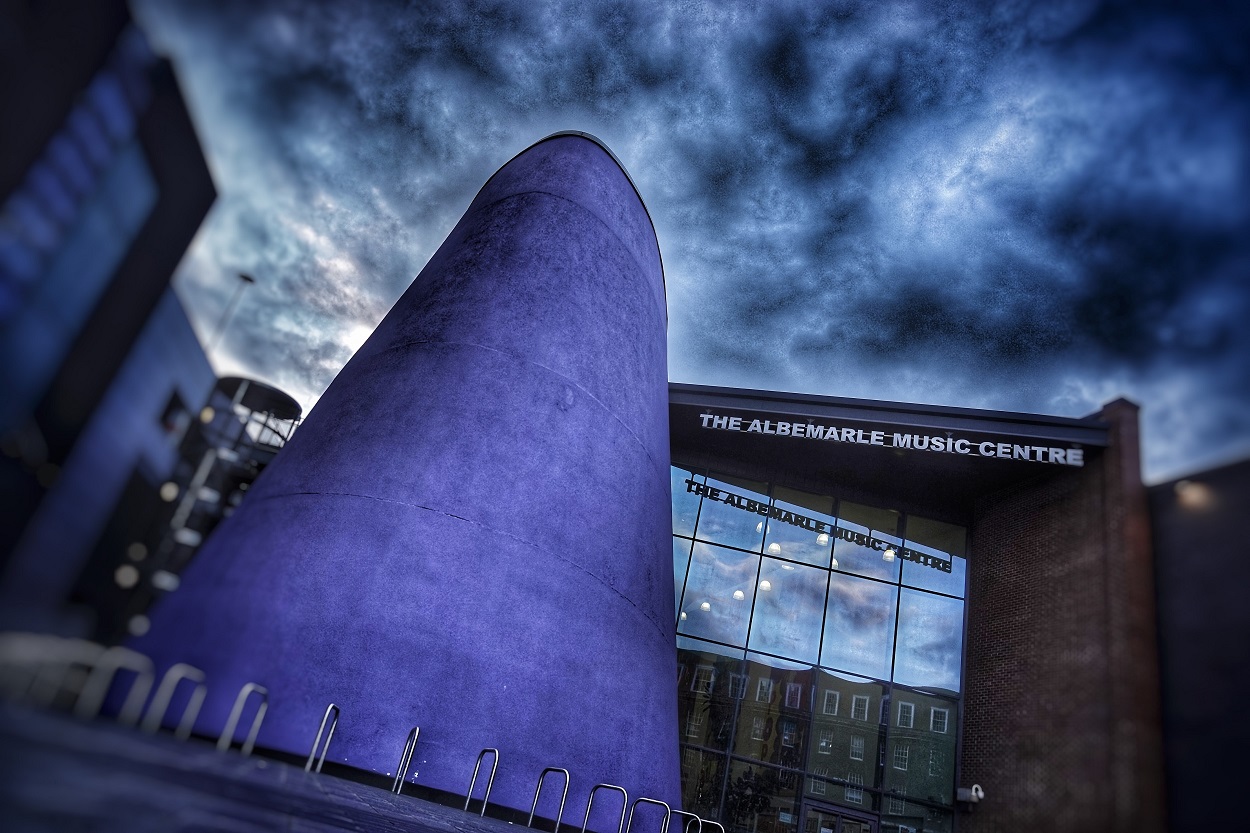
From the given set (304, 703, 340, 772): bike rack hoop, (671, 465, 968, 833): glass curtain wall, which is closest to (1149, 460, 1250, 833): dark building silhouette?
(671, 465, 968, 833): glass curtain wall

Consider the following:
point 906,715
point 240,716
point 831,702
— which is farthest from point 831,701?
point 240,716

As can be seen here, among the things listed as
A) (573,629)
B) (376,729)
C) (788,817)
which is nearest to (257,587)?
(376,729)

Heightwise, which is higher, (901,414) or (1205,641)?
(901,414)

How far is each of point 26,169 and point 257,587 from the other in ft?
18.3

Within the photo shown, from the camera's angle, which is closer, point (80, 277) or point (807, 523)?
point (80, 277)

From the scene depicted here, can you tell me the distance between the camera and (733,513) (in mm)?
15922

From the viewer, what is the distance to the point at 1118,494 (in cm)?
1171

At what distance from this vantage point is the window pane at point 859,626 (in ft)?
47.5

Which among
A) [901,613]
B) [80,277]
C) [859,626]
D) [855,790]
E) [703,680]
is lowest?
[855,790]

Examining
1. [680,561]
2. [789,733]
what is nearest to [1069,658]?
[789,733]

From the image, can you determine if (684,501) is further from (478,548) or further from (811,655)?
(478,548)

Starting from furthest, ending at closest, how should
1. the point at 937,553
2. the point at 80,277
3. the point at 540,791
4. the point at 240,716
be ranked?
the point at 937,553
the point at 540,791
the point at 240,716
the point at 80,277

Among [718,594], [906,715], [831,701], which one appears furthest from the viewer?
[718,594]

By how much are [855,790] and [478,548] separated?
11.0 metres
